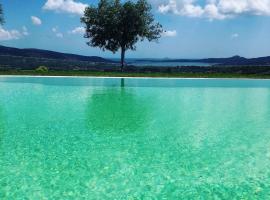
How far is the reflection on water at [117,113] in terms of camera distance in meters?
9.62

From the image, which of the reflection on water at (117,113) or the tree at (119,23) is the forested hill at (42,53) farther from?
the reflection on water at (117,113)

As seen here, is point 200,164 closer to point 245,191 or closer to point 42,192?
point 245,191

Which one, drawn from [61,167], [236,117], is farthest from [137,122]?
[61,167]

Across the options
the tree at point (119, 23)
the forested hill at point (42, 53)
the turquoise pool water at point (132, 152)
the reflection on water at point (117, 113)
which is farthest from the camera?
the forested hill at point (42, 53)

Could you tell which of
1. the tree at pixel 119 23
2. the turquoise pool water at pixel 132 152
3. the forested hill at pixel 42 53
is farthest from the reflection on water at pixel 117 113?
the forested hill at pixel 42 53

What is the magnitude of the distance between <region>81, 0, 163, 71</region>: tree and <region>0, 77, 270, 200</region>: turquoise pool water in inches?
792

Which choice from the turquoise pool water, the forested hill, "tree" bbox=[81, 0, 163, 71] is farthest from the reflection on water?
the forested hill

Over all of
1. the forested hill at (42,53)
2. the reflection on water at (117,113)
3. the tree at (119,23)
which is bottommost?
the reflection on water at (117,113)

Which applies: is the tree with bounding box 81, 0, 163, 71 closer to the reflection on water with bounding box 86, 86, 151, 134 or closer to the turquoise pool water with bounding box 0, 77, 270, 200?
the reflection on water with bounding box 86, 86, 151, 134

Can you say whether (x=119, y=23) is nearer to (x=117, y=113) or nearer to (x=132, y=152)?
(x=117, y=113)

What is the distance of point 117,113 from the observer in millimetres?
12055

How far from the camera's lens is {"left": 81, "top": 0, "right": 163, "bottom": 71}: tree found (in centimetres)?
3262

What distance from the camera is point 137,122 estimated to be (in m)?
10.5

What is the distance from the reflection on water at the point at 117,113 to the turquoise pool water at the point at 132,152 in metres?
0.03
